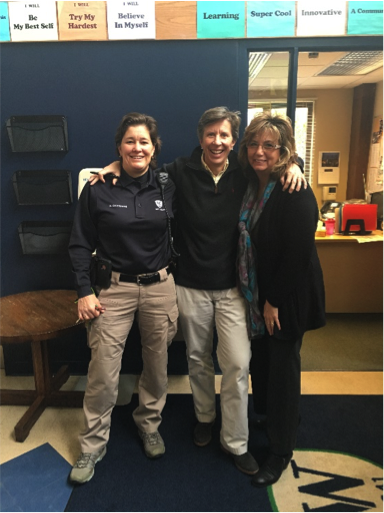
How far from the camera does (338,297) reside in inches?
140

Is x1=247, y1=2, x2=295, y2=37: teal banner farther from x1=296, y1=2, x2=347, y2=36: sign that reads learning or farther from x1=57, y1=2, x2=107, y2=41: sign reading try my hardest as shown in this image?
x1=57, y1=2, x2=107, y2=41: sign reading try my hardest

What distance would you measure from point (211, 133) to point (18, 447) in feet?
5.96

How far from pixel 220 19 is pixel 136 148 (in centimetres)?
115

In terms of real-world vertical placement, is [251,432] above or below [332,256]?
below

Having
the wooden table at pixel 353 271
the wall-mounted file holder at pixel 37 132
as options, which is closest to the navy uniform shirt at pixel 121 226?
the wall-mounted file holder at pixel 37 132

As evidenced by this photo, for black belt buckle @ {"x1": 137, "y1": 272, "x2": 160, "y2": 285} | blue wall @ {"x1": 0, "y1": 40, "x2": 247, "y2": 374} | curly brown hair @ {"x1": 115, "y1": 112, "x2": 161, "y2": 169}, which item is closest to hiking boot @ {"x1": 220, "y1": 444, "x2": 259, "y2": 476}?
black belt buckle @ {"x1": 137, "y1": 272, "x2": 160, "y2": 285}

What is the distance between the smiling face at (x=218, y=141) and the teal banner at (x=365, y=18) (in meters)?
1.24

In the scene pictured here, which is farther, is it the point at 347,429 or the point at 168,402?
the point at 168,402

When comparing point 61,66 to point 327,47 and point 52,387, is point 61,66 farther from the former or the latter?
point 52,387

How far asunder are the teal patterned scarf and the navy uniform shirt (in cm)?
36

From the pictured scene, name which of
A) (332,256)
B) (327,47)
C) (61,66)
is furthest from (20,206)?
(332,256)

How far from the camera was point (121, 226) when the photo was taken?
1.67 meters

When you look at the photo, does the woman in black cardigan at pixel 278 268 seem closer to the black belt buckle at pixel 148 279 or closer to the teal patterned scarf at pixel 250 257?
the teal patterned scarf at pixel 250 257

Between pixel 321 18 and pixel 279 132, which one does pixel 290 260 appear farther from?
pixel 321 18
